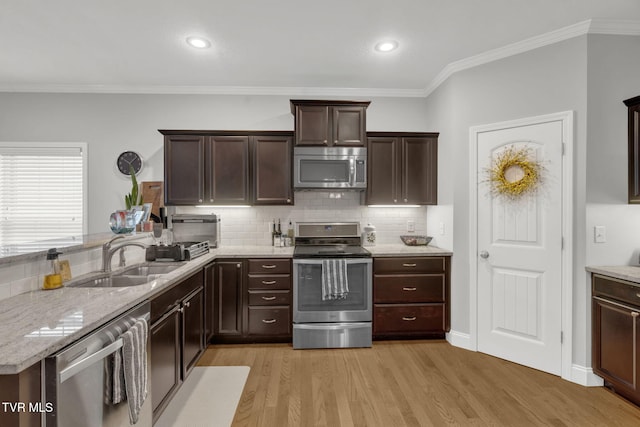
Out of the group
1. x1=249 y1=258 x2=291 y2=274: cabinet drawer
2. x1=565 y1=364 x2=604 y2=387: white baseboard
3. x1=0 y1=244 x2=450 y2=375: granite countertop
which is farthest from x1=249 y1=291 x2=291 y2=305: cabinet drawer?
x1=565 y1=364 x2=604 y2=387: white baseboard

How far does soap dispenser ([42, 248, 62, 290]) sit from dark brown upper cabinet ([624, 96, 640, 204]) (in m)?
4.11

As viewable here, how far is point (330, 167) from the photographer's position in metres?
3.46

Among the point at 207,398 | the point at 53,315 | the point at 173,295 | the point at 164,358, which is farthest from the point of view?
the point at 207,398

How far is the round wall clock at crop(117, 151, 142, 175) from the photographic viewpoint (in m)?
3.77

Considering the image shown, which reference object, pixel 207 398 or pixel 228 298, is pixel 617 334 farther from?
pixel 228 298

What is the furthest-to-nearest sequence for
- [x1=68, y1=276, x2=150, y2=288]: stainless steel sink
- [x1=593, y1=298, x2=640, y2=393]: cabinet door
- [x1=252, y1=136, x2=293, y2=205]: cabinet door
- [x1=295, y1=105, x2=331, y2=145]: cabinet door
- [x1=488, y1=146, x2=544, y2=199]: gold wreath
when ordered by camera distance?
1. [x1=252, y1=136, x2=293, y2=205]: cabinet door
2. [x1=295, y1=105, x2=331, y2=145]: cabinet door
3. [x1=488, y1=146, x2=544, y2=199]: gold wreath
4. [x1=593, y1=298, x2=640, y2=393]: cabinet door
5. [x1=68, y1=276, x2=150, y2=288]: stainless steel sink

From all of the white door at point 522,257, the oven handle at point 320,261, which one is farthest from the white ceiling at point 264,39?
the oven handle at point 320,261

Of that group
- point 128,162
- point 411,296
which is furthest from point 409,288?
point 128,162

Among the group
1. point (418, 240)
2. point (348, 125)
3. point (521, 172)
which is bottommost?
point (418, 240)

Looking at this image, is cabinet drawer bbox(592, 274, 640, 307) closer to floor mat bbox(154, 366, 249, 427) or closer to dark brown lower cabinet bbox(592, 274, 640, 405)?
dark brown lower cabinet bbox(592, 274, 640, 405)

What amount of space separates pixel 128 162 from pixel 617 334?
16.4 ft

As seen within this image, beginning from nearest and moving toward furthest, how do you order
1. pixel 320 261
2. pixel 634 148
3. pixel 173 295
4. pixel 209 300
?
pixel 173 295
pixel 634 148
pixel 209 300
pixel 320 261

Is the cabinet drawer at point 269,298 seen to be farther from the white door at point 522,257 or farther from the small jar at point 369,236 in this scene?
the white door at point 522,257

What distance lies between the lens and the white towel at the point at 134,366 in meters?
1.49
